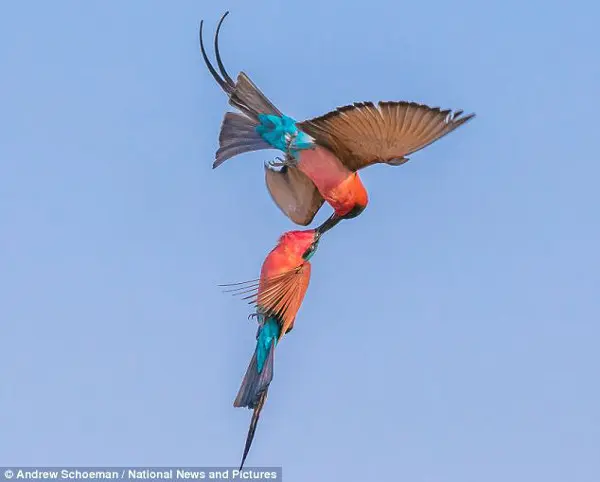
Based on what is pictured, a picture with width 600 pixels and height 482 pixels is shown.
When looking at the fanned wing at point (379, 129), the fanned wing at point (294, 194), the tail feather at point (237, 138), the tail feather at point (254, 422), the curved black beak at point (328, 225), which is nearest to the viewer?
the fanned wing at point (379, 129)

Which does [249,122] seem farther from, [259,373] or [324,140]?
[259,373]

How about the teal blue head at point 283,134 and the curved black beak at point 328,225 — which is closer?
the teal blue head at point 283,134

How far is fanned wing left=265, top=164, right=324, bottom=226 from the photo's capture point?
13.0m

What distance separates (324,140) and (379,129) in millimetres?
599

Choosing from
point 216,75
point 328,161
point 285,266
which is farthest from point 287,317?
point 216,75

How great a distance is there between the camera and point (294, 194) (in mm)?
13180

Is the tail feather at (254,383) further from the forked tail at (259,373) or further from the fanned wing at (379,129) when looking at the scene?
the fanned wing at (379,129)

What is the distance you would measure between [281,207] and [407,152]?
1732 millimetres

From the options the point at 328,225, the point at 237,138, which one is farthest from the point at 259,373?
the point at 237,138

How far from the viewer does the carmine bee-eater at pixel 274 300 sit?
12.6m

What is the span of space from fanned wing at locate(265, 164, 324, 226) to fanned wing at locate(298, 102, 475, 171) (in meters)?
0.75

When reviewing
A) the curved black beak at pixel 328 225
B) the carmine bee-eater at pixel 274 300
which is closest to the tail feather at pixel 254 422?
the carmine bee-eater at pixel 274 300

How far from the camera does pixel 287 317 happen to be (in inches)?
506

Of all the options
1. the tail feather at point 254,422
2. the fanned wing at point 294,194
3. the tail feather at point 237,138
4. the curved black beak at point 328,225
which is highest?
the tail feather at point 237,138
